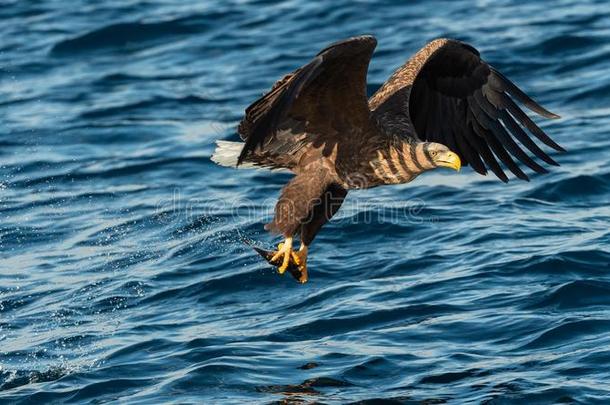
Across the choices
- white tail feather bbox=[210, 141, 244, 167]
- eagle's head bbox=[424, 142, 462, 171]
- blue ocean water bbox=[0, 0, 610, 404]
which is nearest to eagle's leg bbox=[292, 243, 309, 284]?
blue ocean water bbox=[0, 0, 610, 404]

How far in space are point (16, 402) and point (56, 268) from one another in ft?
7.87

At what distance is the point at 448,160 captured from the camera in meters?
7.30

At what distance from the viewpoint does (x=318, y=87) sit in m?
7.16

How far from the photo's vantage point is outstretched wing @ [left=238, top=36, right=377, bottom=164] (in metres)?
6.54

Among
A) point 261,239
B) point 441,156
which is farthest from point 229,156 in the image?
point 261,239

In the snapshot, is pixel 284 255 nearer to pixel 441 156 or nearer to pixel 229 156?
pixel 229 156

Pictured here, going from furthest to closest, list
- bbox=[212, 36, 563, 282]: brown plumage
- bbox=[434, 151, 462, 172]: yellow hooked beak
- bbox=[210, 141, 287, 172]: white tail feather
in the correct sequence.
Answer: bbox=[210, 141, 287, 172]: white tail feather
bbox=[434, 151, 462, 172]: yellow hooked beak
bbox=[212, 36, 563, 282]: brown plumage

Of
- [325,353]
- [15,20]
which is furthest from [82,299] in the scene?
[15,20]

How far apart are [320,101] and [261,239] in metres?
2.67

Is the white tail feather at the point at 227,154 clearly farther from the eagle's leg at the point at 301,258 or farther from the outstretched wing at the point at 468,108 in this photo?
the outstretched wing at the point at 468,108
